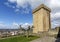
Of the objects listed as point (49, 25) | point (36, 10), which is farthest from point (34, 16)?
point (49, 25)

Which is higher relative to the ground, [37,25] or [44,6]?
[44,6]

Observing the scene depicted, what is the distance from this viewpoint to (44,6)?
2034 cm

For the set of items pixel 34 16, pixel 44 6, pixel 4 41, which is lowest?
pixel 4 41

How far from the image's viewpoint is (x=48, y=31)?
19.3 metres

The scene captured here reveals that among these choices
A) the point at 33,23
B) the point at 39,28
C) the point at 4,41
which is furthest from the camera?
the point at 33,23

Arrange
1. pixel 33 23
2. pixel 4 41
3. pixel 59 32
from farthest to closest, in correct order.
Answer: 1. pixel 33 23
2. pixel 59 32
3. pixel 4 41

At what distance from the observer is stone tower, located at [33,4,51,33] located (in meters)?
19.8

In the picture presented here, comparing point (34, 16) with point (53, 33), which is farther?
→ point (34, 16)

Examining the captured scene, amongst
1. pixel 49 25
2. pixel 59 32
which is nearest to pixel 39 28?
pixel 49 25

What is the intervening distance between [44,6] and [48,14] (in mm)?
1561

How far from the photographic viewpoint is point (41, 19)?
1981 centimetres

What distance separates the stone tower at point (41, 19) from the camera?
1983 centimetres

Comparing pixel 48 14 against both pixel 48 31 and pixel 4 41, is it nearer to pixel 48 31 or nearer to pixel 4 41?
pixel 48 31

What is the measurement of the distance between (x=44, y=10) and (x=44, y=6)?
642mm
